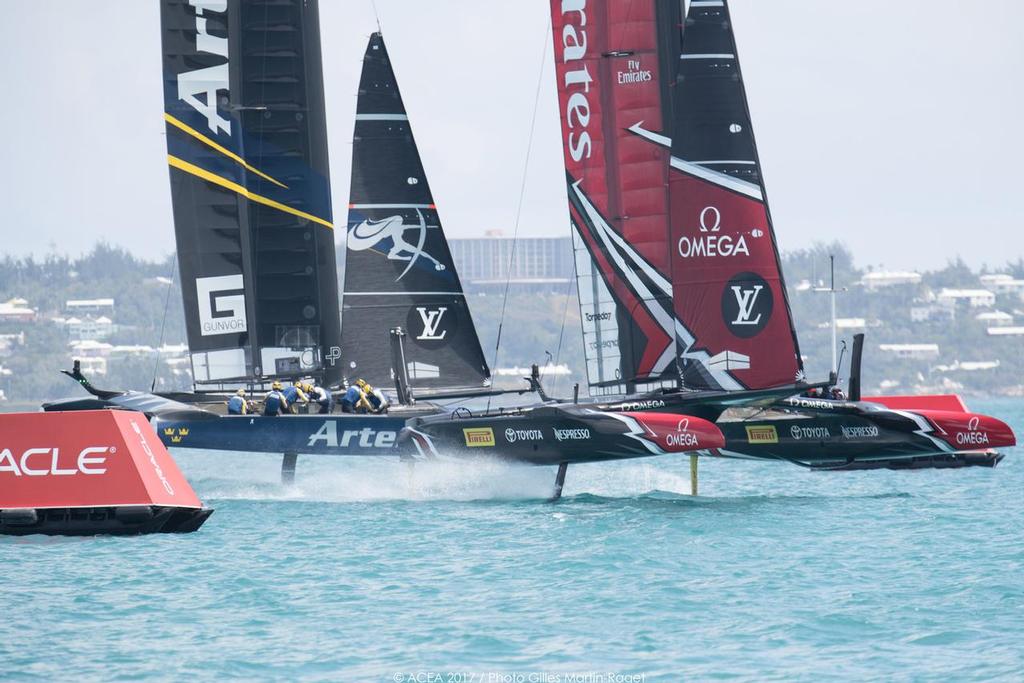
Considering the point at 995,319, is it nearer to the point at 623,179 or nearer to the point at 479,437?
the point at 623,179

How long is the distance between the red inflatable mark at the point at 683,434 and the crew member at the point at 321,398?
522cm

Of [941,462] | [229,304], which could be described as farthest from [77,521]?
[941,462]

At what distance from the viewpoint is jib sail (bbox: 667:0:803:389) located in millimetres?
17984

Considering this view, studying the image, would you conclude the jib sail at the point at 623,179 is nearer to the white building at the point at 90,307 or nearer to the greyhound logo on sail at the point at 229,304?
the greyhound logo on sail at the point at 229,304

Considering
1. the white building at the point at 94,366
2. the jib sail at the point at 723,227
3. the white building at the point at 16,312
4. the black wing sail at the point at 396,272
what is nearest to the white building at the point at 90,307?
the white building at the point at 16,312

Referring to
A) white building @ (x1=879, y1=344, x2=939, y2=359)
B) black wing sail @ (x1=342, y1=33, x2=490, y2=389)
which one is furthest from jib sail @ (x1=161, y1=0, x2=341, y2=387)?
white building @ (x1=879, y1=344, x2=939, y2=359)

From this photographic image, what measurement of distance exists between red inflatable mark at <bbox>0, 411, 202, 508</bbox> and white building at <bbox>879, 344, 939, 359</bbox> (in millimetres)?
143815

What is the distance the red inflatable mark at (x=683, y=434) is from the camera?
16.9 metres

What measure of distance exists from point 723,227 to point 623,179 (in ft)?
6.58

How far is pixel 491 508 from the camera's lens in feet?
62.1

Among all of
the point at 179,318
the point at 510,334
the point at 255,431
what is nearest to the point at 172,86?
the point at 255,431

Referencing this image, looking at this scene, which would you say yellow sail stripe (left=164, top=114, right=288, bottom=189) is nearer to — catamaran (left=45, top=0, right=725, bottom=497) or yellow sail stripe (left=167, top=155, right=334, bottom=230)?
catamaran (left=45, top=0, right=725, bottom=497)

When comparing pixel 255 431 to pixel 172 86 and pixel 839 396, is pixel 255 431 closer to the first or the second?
pixel 172 86

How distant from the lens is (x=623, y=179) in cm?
1958
